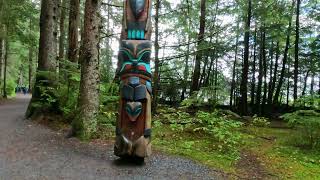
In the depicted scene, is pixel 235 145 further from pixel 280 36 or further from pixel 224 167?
pixel 280 36

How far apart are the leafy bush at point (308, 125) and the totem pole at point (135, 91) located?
18.1 ft

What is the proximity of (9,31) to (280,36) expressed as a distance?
1855 cm

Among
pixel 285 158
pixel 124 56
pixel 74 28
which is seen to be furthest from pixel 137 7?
pixel 74 28

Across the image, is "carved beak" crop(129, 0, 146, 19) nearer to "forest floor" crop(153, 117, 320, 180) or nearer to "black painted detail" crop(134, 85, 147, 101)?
"black painted detail" crop(134, 85, 147, 101)

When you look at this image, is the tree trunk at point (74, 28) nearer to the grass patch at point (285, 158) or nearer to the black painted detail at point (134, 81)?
the grass patch at point (285, 158)

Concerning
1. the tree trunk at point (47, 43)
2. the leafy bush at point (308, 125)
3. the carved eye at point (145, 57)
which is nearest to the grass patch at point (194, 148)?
the leafy bush at point (308, 125)

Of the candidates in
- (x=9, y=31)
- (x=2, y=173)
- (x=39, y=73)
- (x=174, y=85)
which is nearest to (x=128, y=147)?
(x=2, y=173)

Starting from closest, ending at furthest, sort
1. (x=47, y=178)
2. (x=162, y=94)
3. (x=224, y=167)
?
(x=47, y=178)
(x=224, y=167)
(x=162, y=94)

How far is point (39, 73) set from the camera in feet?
43.7

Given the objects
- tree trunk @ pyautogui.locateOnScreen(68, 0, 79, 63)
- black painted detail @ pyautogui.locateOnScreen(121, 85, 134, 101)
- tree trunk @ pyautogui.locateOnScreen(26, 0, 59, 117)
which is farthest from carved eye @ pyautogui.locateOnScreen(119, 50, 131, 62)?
tree trunk @ pyautogui.locateOnScreen(68, 0, 79, 63)

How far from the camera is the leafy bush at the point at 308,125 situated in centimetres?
1097

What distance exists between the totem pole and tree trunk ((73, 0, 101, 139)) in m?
2.19

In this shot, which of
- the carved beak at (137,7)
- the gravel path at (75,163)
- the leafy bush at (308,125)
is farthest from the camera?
the leafy bush at (308,125)

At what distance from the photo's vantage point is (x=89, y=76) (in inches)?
381
